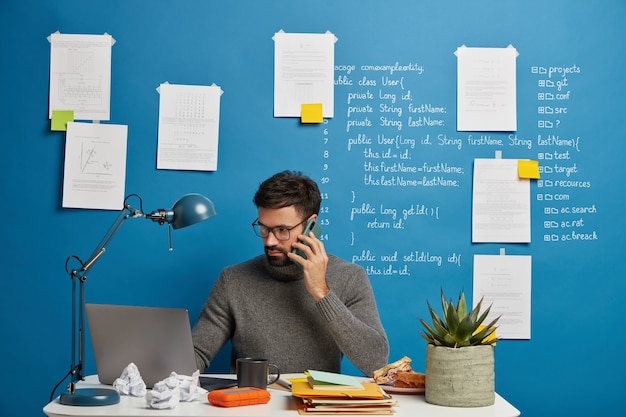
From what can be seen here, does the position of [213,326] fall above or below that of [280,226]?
below

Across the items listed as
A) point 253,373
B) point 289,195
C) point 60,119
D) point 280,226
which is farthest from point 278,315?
point 60,119

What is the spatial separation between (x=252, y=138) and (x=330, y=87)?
388mm

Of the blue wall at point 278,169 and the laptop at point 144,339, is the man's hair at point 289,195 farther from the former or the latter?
the laptop at point 144,339

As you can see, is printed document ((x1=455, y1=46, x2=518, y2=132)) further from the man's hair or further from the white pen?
the white pen

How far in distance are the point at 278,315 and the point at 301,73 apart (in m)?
1.06

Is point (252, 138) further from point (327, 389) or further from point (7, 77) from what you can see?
point (327, 389)

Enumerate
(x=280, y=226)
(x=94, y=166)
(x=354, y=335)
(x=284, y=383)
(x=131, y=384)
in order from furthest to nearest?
(x=94, y=166) → (x=280, y=226) → (x=354, y=335) → (x=284, y=383) → (x=131, y=384)

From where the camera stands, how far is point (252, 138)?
10.8 ft

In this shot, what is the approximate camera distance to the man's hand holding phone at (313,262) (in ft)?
8.43

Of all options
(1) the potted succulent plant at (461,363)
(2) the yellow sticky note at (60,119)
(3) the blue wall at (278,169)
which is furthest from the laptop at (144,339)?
(2) the yellow sticky note at (60,119)

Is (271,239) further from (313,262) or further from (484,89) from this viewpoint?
(484,89)

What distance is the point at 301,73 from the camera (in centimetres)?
329

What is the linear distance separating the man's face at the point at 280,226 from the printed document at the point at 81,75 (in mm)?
965

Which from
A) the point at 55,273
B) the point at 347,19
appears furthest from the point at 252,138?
the point at 55,273
